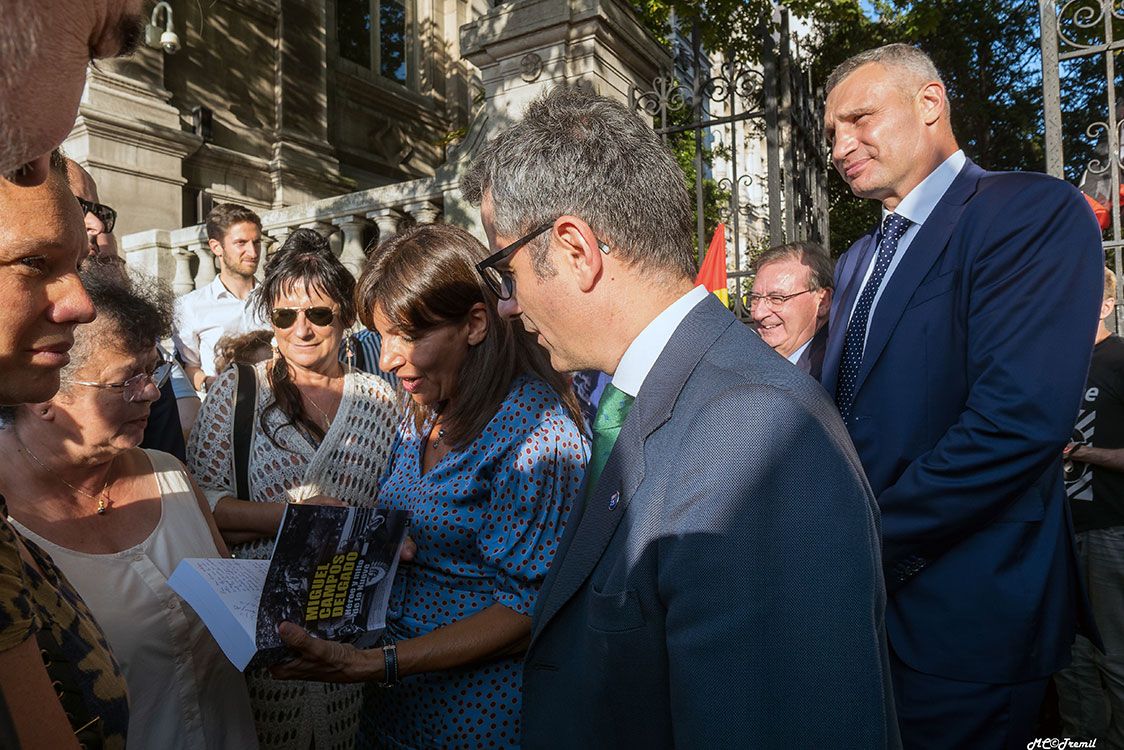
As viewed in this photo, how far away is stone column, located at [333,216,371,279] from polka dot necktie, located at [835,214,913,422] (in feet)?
16.7

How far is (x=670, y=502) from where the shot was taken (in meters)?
1.19

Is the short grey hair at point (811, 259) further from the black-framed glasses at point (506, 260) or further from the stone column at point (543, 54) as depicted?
the black-framed glasses at point (506, 260)

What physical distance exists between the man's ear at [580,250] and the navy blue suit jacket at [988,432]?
1.12m

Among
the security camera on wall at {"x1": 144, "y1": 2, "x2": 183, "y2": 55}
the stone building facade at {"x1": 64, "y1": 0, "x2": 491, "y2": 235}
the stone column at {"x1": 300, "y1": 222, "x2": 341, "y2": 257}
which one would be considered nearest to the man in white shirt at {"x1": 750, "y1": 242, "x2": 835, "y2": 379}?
the stone column at {"x1": 300, "y1": 222, "x2": 341, "y2": 257}

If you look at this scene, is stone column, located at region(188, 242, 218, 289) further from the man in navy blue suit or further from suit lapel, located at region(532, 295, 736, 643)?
suit lapel, located at region(532, 295, 736, 643)

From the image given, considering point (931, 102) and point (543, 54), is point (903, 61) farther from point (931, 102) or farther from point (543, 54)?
point (543, 54)

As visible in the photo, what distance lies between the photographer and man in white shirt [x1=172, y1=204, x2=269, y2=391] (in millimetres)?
5246

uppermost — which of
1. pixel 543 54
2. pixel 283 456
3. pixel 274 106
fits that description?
pixel 274 106

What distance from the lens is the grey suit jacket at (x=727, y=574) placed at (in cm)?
105

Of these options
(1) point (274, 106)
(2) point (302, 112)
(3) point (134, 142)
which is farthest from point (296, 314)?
(2) point (302, 112)

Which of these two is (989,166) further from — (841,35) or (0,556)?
(0,556)

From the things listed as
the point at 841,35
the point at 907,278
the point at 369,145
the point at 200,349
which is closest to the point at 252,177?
the point at 369,145

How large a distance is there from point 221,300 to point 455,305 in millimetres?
3560

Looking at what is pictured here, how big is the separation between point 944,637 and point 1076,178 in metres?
12.8
